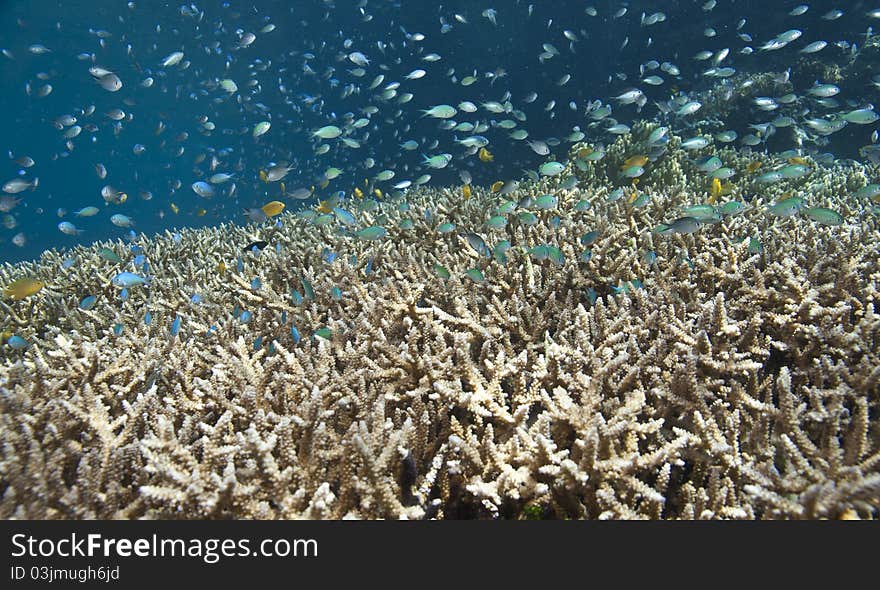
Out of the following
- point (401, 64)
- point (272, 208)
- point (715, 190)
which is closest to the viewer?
point (715, 190)

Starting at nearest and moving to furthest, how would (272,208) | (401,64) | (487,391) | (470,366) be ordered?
(487,391), (470,366), (272,208), (401,64)

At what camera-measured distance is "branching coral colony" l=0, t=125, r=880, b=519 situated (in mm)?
2061

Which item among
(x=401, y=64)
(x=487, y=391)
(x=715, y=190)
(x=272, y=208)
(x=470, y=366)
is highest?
(x=401, y=64)

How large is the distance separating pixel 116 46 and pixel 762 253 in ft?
233

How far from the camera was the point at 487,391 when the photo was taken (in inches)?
104

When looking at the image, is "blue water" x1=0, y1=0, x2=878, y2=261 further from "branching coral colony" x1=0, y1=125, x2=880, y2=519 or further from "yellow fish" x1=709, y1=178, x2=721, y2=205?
"yellow fish" x1=709, y1=178, x2=721, y2=205

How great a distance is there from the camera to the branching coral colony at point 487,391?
206cm

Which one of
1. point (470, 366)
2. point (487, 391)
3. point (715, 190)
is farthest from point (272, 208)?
point (715, 190)

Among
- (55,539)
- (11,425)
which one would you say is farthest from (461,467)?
(11,425)

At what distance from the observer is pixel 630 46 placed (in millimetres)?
21625

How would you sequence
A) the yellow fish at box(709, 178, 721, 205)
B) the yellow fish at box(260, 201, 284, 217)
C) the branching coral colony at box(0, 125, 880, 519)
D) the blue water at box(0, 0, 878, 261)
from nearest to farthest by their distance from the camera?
the branching coral colony at box(0, 125, 880, 519) < the yellow fish at box(709, 178, 721, 205) < the yellow fish at box(260, 201, 284, 217) < the blue water at box(0, 0, 878, 261)

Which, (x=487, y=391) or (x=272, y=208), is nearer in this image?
(x=487, y=391)

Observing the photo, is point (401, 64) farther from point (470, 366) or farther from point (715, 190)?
point (470, 366)

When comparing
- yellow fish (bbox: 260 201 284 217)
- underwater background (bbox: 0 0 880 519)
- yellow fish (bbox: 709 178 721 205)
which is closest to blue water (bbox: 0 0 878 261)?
yellow fish (bbox: 260 201 284 217)
